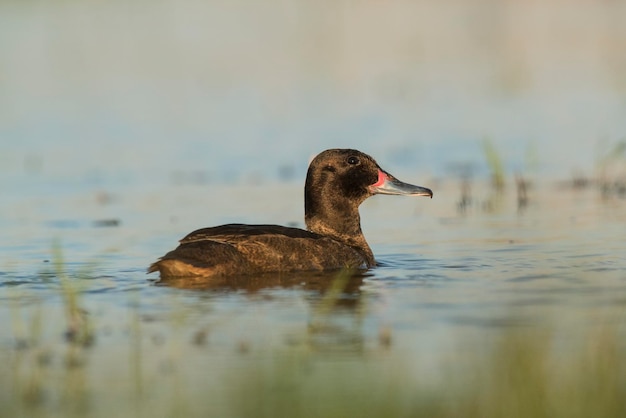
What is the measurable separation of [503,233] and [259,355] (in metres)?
5.40

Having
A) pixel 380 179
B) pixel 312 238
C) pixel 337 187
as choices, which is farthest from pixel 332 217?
pixel 312 238

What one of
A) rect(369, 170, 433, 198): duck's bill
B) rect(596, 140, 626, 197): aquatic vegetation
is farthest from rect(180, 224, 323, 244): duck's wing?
rect(596, 140, 626, 197): aquatic vegetation

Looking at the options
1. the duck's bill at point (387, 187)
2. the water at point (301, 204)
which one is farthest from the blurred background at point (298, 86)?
the duck's bill at point (387, 187)

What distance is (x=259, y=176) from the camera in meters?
16.1

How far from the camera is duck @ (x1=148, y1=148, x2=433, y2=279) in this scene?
32.0ft

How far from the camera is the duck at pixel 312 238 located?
9.76 metres

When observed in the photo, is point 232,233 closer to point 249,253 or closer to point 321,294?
point 249,253

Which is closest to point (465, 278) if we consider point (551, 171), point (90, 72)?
point (551, 171)

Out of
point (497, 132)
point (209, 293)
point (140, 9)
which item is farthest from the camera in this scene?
point (140, 9)

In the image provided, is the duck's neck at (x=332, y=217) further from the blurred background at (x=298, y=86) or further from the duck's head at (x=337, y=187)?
the blurred background at (x=298, y=86)

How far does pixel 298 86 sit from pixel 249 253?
1221 cm

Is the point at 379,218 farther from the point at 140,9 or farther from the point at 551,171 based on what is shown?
the point at 140,9

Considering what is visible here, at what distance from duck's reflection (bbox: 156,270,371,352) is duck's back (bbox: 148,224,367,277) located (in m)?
0.09

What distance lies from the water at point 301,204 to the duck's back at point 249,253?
8.4 inches
